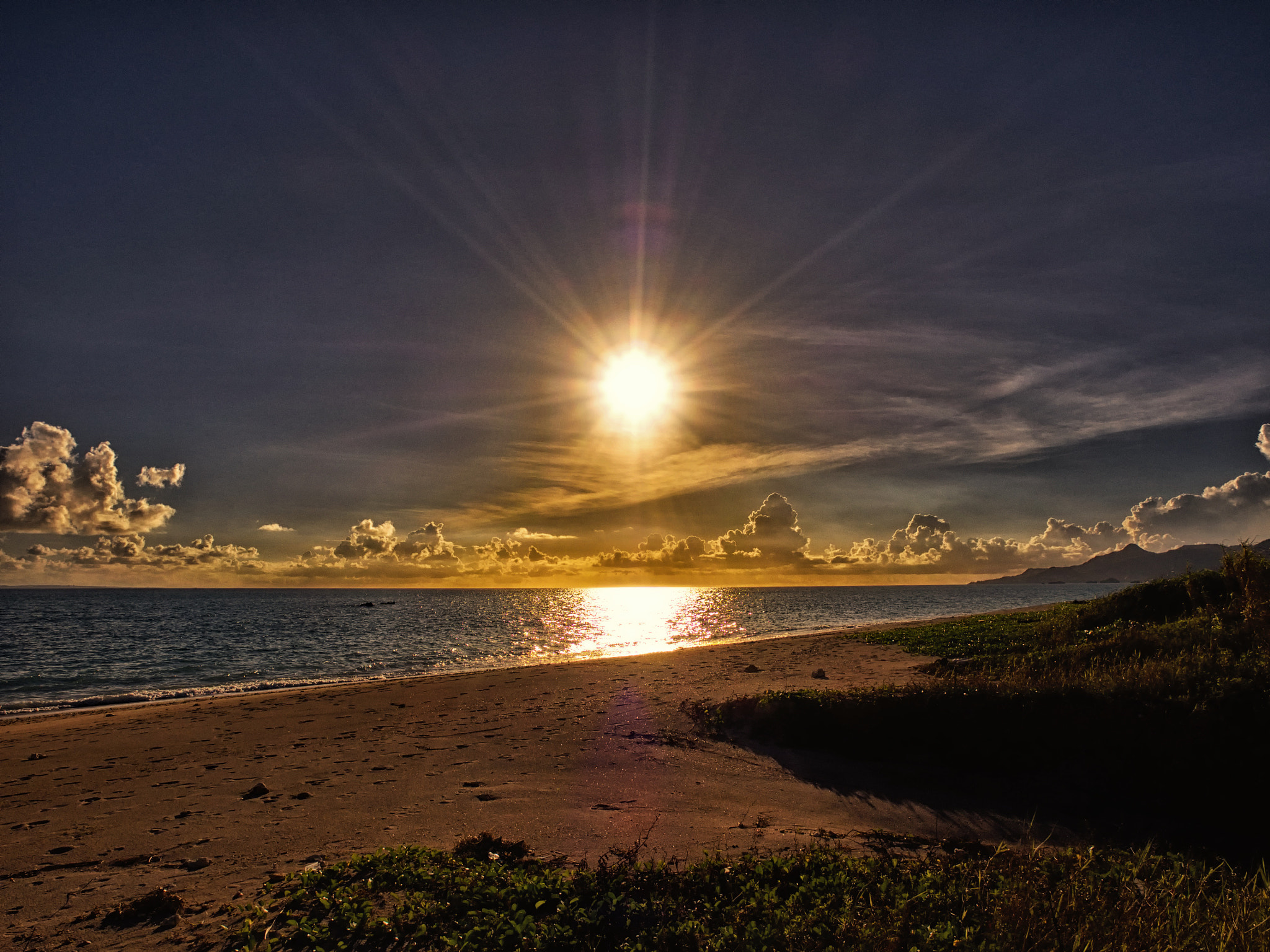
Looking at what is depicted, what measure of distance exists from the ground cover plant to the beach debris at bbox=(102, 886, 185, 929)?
Answer: 9721mm

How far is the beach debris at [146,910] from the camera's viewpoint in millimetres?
6035

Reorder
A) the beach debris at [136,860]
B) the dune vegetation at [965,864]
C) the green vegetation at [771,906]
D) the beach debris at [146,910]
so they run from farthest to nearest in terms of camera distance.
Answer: the beach debris at [136,860], the beach debris at [146,910], the dune vegetation at [965,864], the green vegetation at [771,906]

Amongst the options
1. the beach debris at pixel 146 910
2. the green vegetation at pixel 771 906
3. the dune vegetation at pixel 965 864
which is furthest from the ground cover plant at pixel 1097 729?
the beach debris at pixel 146 910

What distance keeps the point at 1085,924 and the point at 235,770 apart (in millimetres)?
14699

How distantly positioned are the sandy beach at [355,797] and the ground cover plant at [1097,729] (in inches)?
58.5

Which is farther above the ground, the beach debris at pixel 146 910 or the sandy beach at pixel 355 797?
the beach debris at pixel 146 910

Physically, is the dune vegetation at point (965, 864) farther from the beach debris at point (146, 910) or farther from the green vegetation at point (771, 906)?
the beach debris at point (146, 910)

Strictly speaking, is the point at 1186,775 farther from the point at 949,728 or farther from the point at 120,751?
the point at 120,751

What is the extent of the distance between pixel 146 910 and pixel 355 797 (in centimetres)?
443

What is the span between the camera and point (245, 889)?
665cm

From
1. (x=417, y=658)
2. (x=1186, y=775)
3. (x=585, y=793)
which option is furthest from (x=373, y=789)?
(x=417, y=658)

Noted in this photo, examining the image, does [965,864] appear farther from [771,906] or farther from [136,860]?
[136,860]

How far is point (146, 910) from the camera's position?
6.18 meters

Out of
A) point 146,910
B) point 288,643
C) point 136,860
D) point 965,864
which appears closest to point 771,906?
point 965,864
